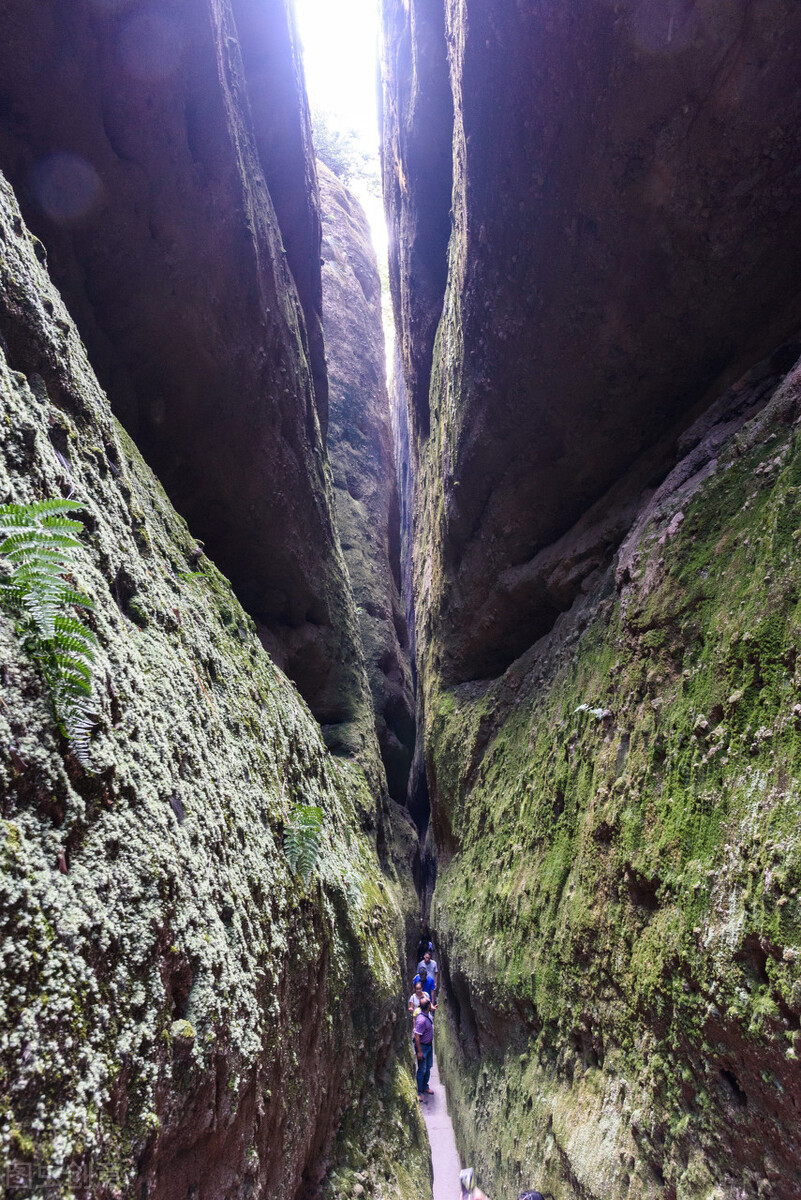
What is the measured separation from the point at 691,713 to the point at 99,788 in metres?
3.45

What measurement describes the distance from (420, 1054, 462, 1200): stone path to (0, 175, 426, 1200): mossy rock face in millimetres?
2950

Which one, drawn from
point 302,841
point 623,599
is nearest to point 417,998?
point 302,841

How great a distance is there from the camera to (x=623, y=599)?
564 cm

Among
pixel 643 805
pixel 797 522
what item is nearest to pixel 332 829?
pixel 643 805

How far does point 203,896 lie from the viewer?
2.57 m

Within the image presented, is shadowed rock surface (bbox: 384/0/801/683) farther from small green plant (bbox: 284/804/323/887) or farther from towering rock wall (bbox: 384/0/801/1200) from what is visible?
small green plant (bbox: 284/804/323/887)

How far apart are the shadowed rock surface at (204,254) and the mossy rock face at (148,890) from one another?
3477mm

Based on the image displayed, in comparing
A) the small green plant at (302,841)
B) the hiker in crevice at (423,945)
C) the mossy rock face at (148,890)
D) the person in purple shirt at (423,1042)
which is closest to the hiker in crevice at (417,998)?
the person in purple shirt at (423,1042)

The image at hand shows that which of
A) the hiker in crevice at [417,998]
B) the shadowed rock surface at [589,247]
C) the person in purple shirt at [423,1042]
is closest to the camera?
the shadowed rock surface at [589,247]

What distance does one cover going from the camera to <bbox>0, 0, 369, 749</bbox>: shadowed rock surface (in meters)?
5.64

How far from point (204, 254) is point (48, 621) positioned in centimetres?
656

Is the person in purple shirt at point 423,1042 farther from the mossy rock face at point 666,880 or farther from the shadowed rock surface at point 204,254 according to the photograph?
the shadowed rock surface at point 204,254

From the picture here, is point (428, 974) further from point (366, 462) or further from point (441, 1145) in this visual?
point (366, 462)

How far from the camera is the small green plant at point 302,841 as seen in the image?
391 centimetres
